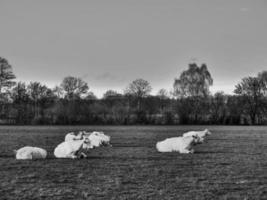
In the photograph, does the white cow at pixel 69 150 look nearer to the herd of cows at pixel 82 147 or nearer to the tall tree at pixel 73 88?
the herd of cows at pixel 82 147

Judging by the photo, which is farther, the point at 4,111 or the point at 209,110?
the point at 209,110

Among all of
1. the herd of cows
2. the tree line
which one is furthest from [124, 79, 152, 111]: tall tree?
the herd of cows

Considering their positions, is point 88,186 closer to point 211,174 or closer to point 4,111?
point 211,174

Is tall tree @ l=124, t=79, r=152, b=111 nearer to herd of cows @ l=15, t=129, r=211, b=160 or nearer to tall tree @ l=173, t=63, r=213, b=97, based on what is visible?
tall tree @ l=173, t=63, r=213, b=97

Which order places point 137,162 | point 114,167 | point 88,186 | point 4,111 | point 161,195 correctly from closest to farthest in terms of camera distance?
point 161,195
point 88,186
point 114,167
point 137,162
point 4,111

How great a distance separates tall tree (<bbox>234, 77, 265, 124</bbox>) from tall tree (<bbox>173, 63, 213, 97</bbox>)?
369 inches

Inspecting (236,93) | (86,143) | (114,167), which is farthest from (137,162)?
(236,93)

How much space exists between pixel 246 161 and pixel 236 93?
85.4m

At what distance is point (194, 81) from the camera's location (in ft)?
313

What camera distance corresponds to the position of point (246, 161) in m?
18.1

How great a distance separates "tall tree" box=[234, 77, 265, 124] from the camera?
97.2 metres

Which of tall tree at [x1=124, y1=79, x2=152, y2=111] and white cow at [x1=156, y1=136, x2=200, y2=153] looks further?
tall tree at [x1=124, y1=79, x2=152, y2=111]

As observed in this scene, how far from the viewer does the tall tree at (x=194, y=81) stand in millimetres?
95812

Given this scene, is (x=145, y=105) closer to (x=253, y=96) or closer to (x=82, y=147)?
(x=253, y=96)
